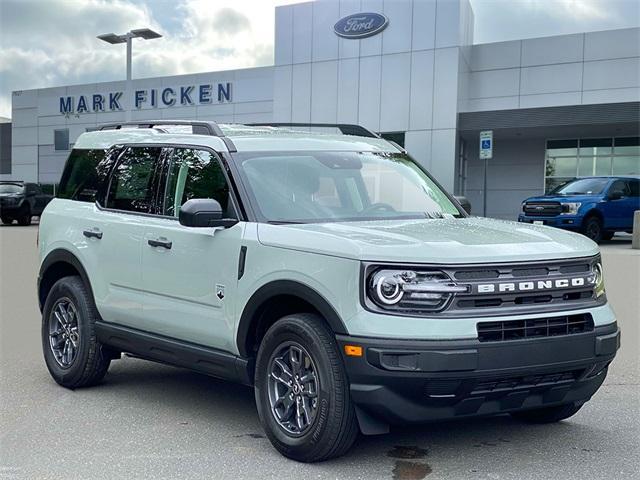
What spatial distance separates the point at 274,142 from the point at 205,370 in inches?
62.5

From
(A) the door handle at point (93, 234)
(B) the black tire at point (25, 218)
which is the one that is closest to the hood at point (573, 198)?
(A) the door handle at point (93, 234)

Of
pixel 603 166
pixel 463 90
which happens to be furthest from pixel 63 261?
pixel 603 166

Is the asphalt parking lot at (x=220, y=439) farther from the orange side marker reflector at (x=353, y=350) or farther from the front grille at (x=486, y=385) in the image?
the orange side marker reflector at (x=353, y=350)

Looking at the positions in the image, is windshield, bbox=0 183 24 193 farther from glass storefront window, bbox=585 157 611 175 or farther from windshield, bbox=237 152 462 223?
windshield, bbox=237 152 462 223

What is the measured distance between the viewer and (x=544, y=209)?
20797 mm

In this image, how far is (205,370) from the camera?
5.02 meters

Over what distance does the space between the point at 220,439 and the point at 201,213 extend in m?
1.37

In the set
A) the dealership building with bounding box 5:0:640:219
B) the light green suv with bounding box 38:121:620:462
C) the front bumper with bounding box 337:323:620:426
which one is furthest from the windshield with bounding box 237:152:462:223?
the dealership building with bounding box 5:0:640:219

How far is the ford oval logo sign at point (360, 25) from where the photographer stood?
3070 cm

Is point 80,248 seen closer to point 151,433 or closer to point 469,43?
point 151,433

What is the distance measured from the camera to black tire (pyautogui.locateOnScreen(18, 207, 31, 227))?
30.2 meters

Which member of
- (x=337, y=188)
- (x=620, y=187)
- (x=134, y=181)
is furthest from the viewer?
(x=620, y=187)

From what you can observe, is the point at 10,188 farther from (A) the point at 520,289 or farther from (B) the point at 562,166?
(A) the point at 520,289

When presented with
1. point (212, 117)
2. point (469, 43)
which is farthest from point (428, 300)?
point (212, 117)
